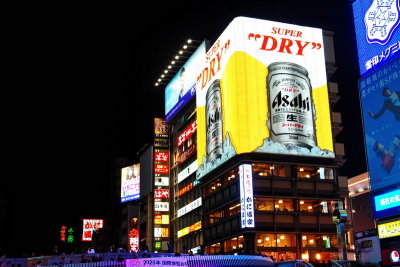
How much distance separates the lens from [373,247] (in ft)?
140

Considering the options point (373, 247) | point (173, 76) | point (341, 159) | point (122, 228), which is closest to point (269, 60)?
point (341, 159)

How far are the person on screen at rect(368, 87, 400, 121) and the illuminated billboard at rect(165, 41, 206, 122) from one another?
1409 inches

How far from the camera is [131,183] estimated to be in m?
96.2

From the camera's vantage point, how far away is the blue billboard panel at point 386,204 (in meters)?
36.9

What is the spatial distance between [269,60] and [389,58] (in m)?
21.2

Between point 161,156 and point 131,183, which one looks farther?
point 131,183

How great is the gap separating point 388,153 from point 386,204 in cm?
362

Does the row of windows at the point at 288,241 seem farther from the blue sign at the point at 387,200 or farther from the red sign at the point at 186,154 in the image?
the blue sign at the point at 387,200

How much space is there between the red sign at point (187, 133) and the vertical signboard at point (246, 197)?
720 inches

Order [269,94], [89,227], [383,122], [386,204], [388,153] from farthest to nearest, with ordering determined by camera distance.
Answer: [89,227] → [269,94] → [383,122] → [388,153] → [386,204]

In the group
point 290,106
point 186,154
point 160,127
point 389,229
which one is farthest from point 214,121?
point 389,229

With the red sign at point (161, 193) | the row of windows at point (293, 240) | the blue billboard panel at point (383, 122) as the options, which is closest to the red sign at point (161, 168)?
the red sign at point (161, 193)

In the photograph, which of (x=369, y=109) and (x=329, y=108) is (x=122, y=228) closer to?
(x=329, y=108)

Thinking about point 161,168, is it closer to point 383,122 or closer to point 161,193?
point 161,193
